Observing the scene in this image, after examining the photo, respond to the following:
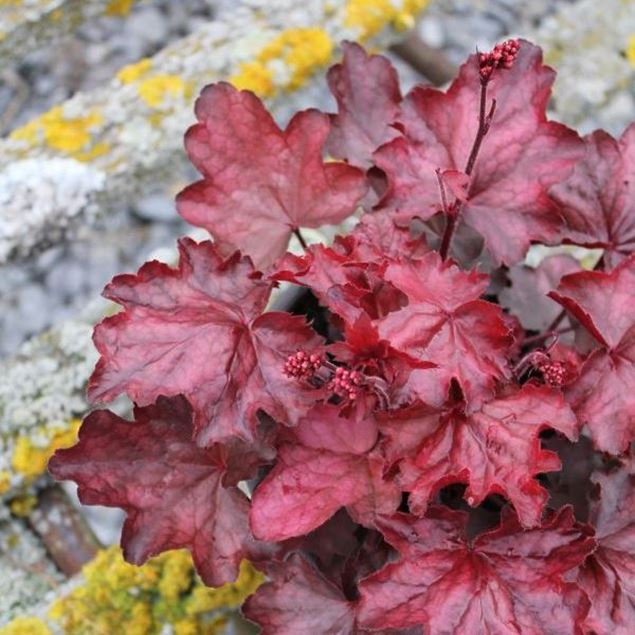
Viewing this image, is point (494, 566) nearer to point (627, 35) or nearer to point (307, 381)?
point (307, 381)

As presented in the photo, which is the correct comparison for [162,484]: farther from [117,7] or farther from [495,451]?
[117,7]

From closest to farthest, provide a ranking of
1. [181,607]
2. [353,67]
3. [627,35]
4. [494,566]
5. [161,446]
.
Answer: [494,566]
[161,446]
[353,67]
[181,607]
[627,35]

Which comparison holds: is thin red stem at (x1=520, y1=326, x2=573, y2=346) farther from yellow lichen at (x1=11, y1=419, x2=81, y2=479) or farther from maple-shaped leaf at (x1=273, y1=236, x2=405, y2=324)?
yellow lichen at (x1=11, y1=419, x2=81, y2=479)

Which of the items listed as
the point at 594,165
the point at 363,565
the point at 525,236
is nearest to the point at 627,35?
the point at 594,165

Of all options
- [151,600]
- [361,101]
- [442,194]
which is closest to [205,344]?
[442,194]

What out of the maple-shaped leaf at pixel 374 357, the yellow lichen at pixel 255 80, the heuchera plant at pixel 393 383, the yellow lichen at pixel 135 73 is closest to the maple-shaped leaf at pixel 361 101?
the heuchera plant at pixel 393 383

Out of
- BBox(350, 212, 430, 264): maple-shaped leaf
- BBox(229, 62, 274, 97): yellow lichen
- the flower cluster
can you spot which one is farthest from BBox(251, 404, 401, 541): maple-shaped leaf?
BBox(229, 62, 274, 97): yellow lichen

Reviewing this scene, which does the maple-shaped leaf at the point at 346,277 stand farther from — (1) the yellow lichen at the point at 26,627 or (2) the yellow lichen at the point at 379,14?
(2) the yellow lichen at the point at 379,14
